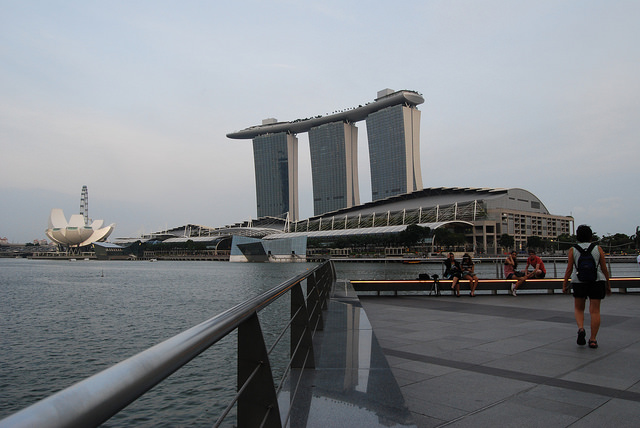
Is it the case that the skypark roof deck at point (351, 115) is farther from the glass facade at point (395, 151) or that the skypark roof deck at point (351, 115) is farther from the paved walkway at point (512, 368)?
the paved walkway at point (512, 368)

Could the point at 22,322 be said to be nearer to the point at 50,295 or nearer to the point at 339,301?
the point at 50,295

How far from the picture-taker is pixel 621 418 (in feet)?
11.6

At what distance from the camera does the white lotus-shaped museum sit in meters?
145

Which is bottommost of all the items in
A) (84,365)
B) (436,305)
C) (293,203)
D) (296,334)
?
(84,365)

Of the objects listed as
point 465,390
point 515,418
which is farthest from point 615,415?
point 465,390

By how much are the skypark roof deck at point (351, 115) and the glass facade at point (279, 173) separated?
3.83 m

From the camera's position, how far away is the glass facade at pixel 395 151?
522 ft

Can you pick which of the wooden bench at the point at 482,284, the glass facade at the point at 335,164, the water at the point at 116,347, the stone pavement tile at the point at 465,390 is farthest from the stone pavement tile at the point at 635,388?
the glass facade at the point at 335,164

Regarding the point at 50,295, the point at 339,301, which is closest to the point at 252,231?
the point at 50,295

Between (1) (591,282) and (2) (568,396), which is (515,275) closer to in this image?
(1) (591,282)

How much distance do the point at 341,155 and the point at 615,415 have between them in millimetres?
174725

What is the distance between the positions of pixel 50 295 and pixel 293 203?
16483 centimetres

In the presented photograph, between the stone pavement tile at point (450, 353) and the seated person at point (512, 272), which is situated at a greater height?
the seated person at point (512, 272)

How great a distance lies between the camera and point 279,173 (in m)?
193
